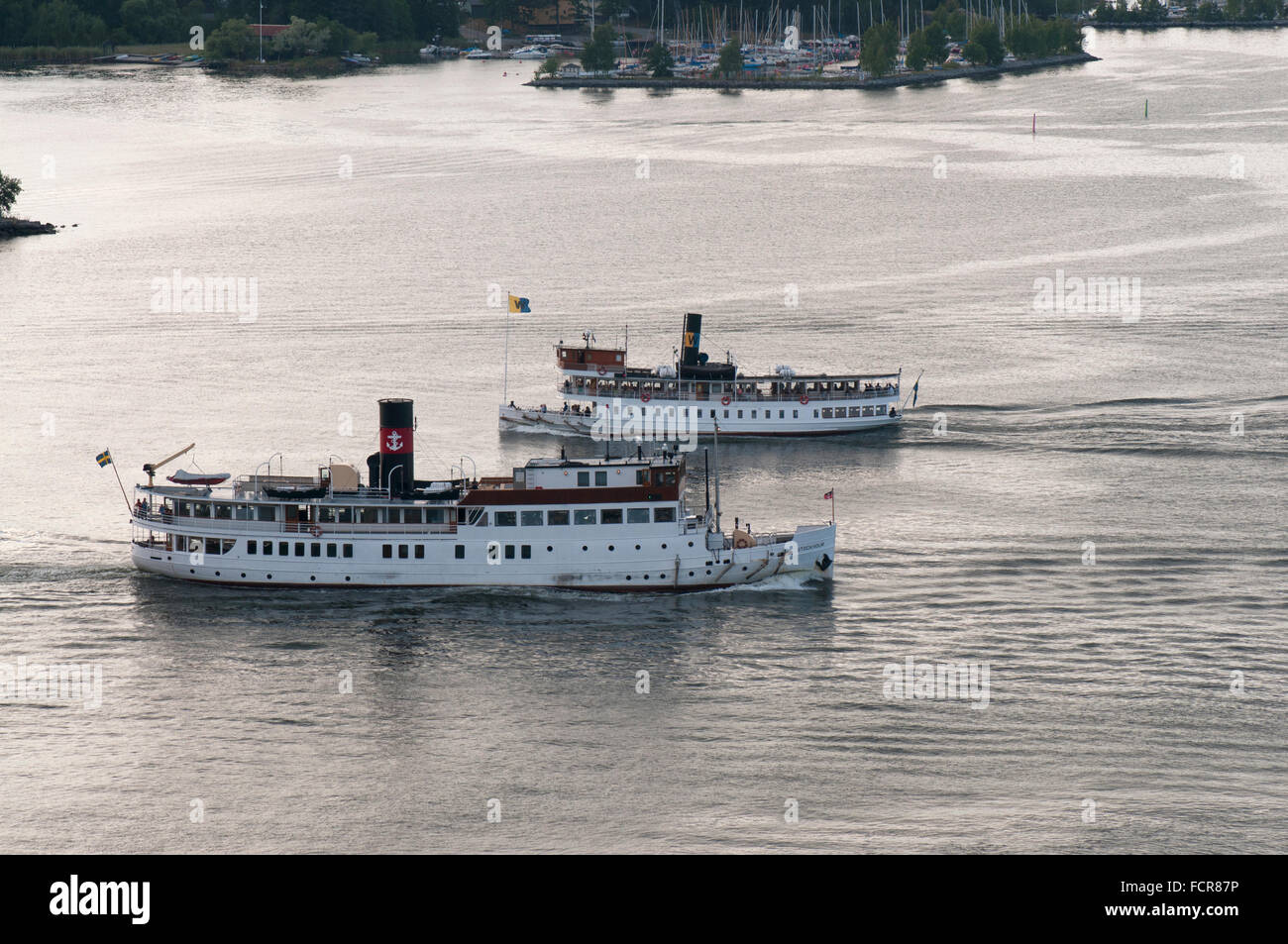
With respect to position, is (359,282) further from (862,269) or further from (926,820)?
(926,820)

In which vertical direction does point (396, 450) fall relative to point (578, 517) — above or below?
above

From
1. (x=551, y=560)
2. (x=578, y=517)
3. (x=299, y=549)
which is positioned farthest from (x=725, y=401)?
(x=299, y=549)

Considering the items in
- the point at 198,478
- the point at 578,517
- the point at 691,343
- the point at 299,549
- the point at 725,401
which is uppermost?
the point at 691,343

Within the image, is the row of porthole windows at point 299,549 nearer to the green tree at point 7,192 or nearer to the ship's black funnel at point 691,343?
the ship's black funnel at point 691,343

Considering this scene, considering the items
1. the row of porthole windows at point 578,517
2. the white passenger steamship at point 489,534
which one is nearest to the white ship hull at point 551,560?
the white passenger steamship at point 489,534

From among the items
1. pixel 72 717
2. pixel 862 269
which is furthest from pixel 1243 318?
pixel 72 717

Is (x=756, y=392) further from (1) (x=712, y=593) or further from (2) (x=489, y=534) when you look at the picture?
(2) (x=489, y=534)
